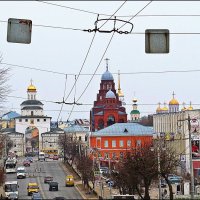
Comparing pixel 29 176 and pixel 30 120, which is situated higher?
pixel 30 120

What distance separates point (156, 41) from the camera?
20.1 m

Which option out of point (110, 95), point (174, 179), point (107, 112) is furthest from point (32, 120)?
point (174, 179)

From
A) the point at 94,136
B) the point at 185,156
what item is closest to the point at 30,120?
A: the point at 94,136

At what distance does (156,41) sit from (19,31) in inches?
153

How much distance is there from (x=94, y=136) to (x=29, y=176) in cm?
2274

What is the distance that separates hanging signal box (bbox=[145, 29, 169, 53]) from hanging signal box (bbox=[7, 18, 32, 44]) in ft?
11.0

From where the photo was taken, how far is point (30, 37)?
780 inches

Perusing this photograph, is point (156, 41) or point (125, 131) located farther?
point (125, 131)

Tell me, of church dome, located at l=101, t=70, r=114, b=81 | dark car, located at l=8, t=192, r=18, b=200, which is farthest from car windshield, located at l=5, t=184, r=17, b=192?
church dome, located at l=101, t=70, r=114, b=81

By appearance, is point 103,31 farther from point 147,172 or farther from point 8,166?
point 8,166

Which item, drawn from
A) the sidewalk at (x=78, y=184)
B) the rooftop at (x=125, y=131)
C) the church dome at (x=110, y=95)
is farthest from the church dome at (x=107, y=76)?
the sidewalk at (x=78, y=184)

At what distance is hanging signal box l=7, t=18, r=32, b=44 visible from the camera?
19.7 meters

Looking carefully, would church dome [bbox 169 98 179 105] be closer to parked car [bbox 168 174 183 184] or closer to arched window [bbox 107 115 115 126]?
arched window [bbox 107 115 115 126]

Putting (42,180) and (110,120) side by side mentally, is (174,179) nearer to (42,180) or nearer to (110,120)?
(42,180)
